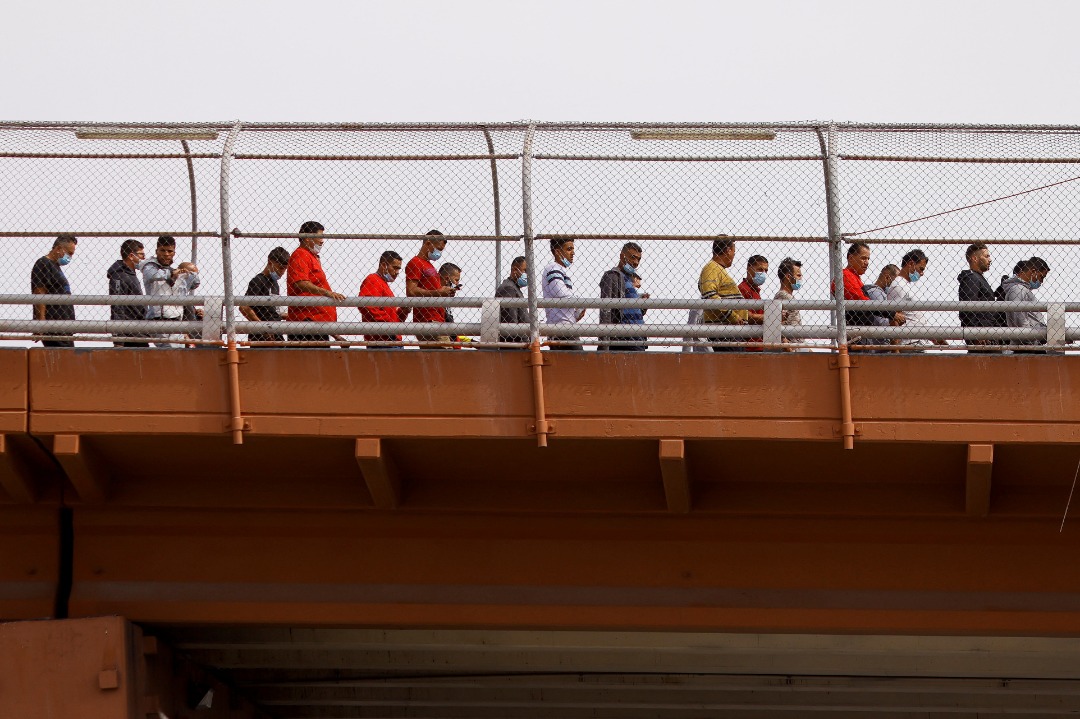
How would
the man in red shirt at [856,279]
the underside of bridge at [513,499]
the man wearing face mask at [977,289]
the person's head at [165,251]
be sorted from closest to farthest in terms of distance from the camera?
1. the underside of bridge at [513,499]
2. the man wearing face mask at [977,289]
3. the man in red shirt at [856,279]
4. the person's head at [165,251]

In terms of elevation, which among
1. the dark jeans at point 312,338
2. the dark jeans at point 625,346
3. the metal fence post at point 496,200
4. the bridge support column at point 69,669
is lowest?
the bridge support column at point 69,669

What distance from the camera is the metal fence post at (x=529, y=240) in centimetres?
1220

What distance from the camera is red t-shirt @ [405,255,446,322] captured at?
504 inches

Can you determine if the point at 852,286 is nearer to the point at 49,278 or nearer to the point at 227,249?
the point at 227,249

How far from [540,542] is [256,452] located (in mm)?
2578

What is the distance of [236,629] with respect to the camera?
49.5ft

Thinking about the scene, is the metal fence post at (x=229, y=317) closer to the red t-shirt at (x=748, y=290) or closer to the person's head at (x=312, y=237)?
the person's head at (x=312, y=237)

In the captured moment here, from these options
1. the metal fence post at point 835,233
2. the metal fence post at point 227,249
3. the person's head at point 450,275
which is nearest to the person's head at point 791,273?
the metal fence post at point 835,233

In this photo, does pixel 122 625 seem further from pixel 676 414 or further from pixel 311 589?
pixel 676 414

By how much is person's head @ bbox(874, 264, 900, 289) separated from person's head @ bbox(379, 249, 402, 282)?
4130mm

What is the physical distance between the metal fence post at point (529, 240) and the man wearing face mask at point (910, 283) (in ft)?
9.66

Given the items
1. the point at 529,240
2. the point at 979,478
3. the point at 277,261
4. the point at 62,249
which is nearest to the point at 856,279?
the point at 979,478

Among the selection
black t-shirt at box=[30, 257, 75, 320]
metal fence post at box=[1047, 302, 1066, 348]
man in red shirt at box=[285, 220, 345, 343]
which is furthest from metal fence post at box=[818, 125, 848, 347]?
black t-shirt at box=[30, 257, 75, 320]

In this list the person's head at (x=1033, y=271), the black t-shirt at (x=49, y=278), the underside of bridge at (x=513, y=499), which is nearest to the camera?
the underside of bridge at (x=513, y=499)
